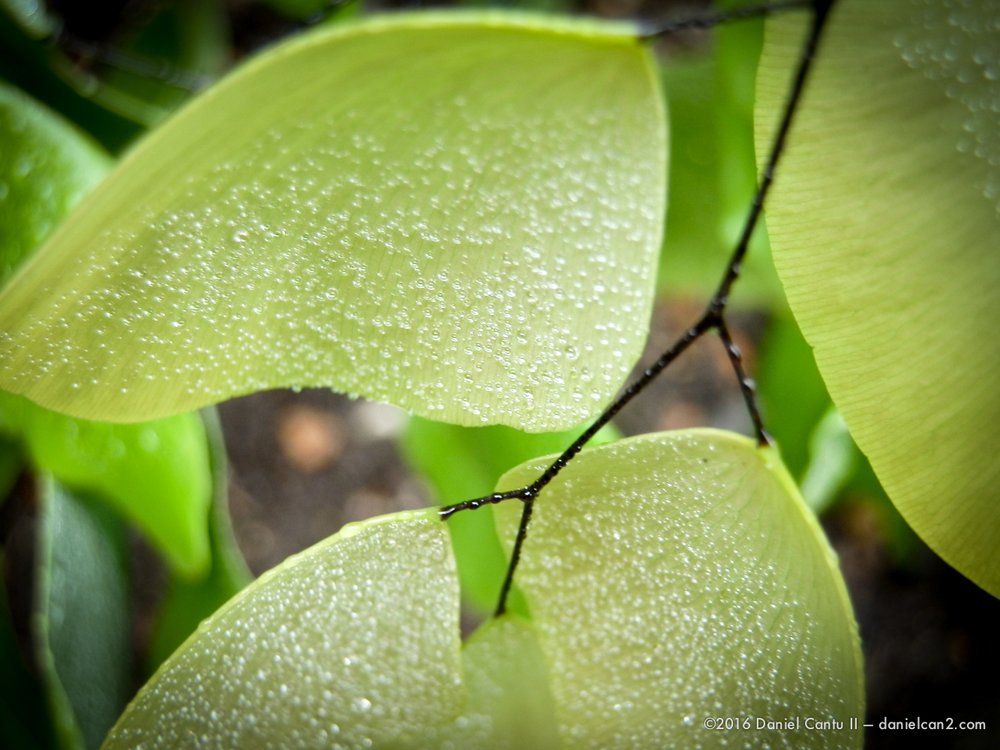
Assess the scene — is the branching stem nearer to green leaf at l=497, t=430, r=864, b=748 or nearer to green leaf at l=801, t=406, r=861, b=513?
green leaf at l=497, t=430, r=864, b=748

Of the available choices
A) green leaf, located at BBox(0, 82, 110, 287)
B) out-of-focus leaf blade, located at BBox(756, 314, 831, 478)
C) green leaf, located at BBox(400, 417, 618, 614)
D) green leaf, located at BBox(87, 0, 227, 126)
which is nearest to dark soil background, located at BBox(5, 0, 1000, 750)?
green leaf, located at BBox(87, 0, 227, 126)

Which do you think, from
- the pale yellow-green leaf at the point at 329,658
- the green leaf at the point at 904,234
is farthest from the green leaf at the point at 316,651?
the green leaf at the point at 904,234

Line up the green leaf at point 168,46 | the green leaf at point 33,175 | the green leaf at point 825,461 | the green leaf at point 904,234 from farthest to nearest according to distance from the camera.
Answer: the green leaf at point 168,46 < the green leaf at point 825,461 < the green leaf at point 33,175 < the green leaf at point 904,234

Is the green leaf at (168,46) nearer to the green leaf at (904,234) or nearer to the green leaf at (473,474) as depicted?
the green leaf at (473,474)

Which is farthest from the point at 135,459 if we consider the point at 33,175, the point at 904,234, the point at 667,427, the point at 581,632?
the point at 667,427

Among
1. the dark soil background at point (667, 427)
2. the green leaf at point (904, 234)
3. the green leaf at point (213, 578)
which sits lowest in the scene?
the dark soil background at point (667, 427)

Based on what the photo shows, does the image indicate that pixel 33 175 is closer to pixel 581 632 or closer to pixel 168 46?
pixel 581 632
